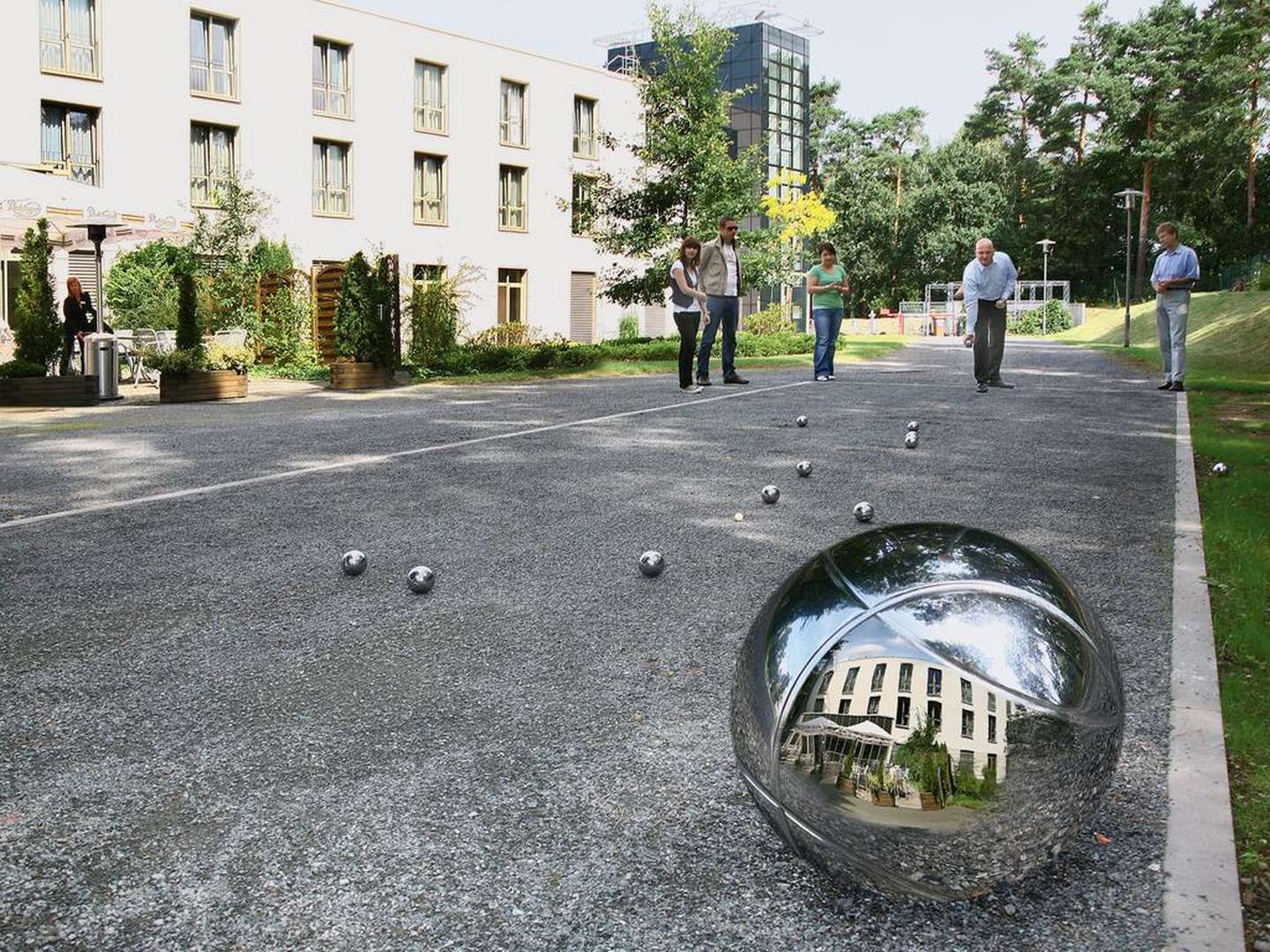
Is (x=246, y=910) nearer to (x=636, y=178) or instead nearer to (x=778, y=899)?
(x=778, y=899)

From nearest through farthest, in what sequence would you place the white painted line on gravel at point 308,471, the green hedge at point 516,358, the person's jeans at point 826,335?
the white painted line on gravel at point 308,471
the person's jeans at point 826,335
the green hedge at point 516,358

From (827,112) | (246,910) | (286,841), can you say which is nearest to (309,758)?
(286,841)

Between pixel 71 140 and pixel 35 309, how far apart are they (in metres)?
16.5

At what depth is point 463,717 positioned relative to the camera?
11.6 feet

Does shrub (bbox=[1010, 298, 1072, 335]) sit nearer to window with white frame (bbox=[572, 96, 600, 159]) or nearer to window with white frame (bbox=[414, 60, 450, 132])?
window with white frame (bbox=[572, 96, 600, 159])

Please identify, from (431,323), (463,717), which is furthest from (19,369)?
(463,717)

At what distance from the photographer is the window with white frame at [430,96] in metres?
39.3

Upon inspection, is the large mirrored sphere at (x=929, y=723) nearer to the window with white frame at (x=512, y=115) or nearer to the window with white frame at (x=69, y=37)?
the window with white frame at (x=69, y=37)

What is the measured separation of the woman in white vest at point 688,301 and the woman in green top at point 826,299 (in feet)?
7.70

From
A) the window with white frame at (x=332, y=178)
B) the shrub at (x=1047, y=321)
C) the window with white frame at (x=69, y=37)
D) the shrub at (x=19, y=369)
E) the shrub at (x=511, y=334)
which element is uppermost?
the window with white frame at (x=69, y=37)

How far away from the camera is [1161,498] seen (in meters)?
7.27

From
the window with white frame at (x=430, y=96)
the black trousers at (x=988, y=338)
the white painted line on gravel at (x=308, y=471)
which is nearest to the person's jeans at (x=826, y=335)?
the black trousers at (x=988, y=338)

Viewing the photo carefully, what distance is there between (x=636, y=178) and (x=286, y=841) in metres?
29.8

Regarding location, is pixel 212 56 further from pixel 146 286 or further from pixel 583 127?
pixel 583 127
